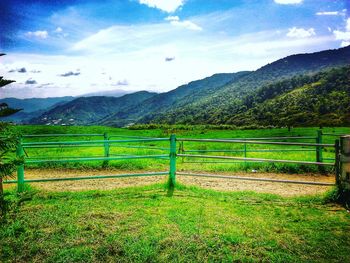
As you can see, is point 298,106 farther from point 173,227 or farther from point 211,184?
point 173,227

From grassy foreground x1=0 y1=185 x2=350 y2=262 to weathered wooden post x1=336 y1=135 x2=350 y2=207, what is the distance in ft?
1.52

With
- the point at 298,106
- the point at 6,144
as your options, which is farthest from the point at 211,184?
the point at 298,106

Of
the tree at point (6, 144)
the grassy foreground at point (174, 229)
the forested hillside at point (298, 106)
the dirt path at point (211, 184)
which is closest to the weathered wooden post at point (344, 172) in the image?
the grassy foreground at point (174, 229)

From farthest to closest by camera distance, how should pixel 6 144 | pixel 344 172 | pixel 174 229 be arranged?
pixel 344 172, pixel 174 229, pixel 6 144

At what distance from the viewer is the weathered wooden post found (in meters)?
6.92

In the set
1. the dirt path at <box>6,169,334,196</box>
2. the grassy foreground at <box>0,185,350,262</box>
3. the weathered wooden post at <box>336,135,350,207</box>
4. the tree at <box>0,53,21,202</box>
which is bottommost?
the dirt path at <box>6,169,334,196</box>

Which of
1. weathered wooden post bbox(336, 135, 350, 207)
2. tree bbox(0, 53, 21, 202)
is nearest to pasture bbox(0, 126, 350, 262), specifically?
weathered wooden post bbox(336, 135, 350, 207)

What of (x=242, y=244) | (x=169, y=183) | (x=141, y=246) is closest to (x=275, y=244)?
(x=242, y=244)

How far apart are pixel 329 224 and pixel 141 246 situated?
3.82 m

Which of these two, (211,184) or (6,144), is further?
(211,184)

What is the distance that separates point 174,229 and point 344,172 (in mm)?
4625

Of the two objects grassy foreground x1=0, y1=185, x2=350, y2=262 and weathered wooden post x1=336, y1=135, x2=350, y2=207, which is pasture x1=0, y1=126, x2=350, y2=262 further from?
weathered wooden post x1=336, y1=135, x2=350, y2=207

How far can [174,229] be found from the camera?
541 cm

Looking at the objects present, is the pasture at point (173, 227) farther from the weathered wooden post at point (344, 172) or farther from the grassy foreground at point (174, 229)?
the weathered wooden post at point (344, 172)
